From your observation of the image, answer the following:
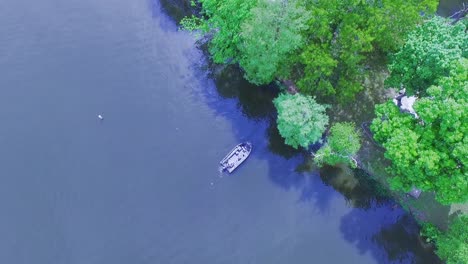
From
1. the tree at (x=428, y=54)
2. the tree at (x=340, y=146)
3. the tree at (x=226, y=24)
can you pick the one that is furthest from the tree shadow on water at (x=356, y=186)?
the tree at (x=226, y=24)

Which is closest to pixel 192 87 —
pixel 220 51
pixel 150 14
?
pixel 220 51

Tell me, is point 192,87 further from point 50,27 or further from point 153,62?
point 50,27

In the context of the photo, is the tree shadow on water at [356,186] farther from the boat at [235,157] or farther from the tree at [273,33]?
the tree at [273,33]

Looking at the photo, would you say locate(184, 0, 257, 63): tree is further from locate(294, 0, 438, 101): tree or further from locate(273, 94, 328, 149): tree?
locate(273, 94, 328, 149): tree

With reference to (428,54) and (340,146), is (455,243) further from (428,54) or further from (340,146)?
(428,54)

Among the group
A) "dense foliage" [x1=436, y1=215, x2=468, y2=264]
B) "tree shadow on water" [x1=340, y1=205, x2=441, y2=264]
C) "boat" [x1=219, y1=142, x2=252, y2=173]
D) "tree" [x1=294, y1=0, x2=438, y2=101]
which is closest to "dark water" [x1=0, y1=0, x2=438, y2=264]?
"tree shadow on water" [x1=340, y1=205, x2=441, y2=264]

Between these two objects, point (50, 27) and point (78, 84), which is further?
point (50, 27)

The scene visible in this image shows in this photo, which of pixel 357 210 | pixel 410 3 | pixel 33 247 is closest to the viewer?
pixel 410 3

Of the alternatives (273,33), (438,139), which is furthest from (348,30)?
(438,139)
